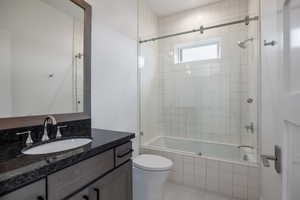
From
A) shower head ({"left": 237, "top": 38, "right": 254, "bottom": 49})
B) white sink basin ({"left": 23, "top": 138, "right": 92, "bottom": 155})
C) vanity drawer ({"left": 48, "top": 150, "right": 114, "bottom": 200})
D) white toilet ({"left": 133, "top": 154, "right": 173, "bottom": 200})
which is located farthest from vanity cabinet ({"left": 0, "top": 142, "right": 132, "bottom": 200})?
shower head ({"left": 237, "top": 38, "right": 254, "bottom": 49})

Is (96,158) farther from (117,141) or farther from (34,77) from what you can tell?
(34,77)

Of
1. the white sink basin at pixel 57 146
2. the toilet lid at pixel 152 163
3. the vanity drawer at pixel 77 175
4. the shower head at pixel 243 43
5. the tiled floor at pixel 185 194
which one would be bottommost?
the tiled floor at pixel 185 194

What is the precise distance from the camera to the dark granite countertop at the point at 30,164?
58 centimetres

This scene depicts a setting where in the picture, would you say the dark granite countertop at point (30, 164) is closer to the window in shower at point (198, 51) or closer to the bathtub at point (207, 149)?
the bathtub at point (207, 149)

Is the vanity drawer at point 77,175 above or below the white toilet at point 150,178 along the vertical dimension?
above

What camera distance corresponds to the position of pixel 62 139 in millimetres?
1175

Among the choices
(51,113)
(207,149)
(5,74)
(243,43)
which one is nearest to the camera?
(5,74)

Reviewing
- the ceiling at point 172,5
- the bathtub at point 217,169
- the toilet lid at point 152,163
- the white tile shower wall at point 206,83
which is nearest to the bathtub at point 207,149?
the bathtub at point 217,169

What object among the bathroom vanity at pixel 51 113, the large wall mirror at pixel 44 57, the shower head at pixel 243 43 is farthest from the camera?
the shower head at pixel 243 43

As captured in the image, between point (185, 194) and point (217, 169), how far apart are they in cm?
50

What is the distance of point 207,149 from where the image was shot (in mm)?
2441

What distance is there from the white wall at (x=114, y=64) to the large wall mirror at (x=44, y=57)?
140 mm

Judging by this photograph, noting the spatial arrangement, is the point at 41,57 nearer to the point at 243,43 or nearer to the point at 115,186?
the point at 115,186

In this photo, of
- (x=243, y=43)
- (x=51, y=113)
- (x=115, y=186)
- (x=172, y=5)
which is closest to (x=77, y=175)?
(x=115, y=186)
